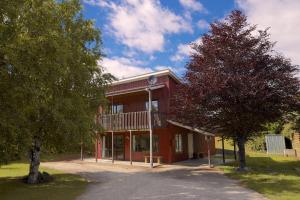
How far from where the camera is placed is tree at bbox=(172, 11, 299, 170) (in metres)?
19.6

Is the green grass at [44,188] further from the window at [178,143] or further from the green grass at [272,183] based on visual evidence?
the window at [178,143]

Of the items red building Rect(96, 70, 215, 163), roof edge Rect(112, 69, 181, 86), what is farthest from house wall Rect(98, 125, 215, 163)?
roof edge Rect(112, 69, 181, 86)

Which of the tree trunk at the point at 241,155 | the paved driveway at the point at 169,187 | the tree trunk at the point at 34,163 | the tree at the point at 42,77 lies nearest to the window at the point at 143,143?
the paved driveway at the point at 169,187

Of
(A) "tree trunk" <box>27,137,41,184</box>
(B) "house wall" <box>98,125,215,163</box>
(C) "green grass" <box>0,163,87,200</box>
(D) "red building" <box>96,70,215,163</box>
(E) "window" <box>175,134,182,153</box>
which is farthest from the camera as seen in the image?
(E) "window" <box>175,134,182,153</box>

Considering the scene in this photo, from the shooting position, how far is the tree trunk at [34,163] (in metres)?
16.9

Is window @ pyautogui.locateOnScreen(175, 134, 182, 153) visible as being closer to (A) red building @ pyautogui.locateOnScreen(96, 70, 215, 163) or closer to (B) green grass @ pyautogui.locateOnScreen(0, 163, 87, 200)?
(A) red building @ pyautogui.locateOnScreen(96, 70, 215, 163)

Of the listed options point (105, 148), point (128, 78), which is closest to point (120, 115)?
point (128, 78)

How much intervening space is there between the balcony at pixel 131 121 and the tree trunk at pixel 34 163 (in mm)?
9634

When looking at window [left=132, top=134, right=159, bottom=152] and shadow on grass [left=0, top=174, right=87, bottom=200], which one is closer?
shadow on grass [left=0, top=174, right=87, bottom=200]

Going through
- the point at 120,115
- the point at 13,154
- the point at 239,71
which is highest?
the point at 239,71

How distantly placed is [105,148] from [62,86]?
1729cm

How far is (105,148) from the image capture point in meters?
32.3

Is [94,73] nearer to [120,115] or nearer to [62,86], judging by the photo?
[62,86]

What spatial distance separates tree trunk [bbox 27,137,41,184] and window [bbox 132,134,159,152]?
39.7 feet
